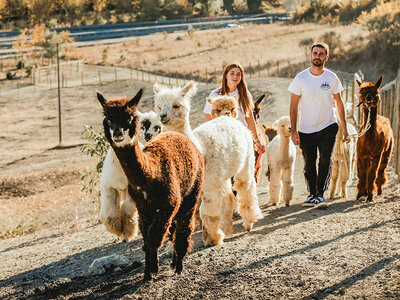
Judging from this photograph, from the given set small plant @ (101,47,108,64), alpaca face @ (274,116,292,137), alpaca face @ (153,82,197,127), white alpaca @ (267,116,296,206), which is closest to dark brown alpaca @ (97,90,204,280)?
alpaca face @ (153,82,197,127)

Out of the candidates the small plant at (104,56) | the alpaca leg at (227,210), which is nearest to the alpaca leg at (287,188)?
the alpaca leg at (227,210)

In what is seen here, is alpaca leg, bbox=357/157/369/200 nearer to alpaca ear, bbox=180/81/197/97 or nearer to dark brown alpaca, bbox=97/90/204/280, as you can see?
alpaca ear, bbox=180/81/197/97

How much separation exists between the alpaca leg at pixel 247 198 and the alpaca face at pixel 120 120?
10.9ft

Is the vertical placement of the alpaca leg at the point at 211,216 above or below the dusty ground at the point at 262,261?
above

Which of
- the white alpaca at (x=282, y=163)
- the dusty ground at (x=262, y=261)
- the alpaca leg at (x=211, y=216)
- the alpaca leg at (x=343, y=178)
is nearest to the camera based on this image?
the dusty ground at (x=262, y=261)

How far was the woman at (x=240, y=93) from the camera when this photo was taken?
8852mm

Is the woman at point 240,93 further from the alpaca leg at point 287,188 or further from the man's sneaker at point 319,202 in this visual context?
Result: the alpaca leg at point 287,188

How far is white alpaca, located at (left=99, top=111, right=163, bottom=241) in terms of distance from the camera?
799 cm

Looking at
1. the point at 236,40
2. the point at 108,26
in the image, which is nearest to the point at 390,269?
the point at 236,40

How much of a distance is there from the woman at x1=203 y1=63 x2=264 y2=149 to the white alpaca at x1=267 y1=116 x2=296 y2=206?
139 cm

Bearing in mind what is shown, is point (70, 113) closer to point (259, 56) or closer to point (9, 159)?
point (9, 159)

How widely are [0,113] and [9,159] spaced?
412 inches

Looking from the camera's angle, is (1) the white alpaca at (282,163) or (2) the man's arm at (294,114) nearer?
(2) the man's arm at (294,114)

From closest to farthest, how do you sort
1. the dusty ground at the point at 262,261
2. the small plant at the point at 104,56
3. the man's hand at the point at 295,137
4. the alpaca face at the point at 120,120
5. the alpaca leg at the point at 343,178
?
the alpaca face at the point at 120,120
the dusty ground at the point at 262,261
the man's hand at the point at 295,137
the alpaca leg at the point at 343,178
the small plant at the point at 104,56
